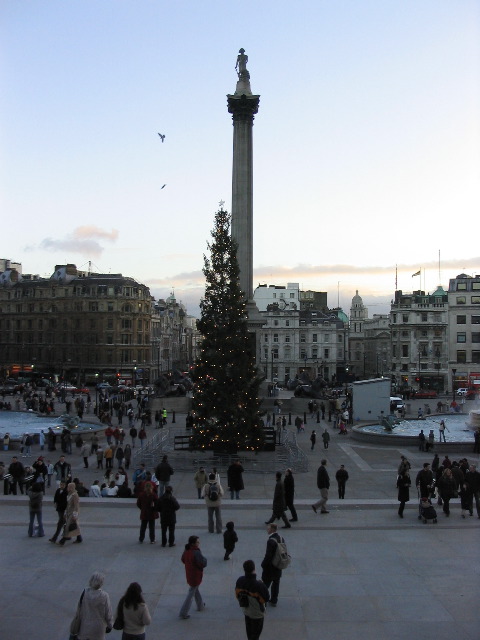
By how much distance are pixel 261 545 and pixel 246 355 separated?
16.3m

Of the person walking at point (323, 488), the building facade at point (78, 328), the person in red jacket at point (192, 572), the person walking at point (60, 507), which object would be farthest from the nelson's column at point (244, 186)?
the person in red jacket at point (192, 572)

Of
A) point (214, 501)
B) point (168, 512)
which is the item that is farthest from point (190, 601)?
point (214, 501)

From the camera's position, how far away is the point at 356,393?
157 feet

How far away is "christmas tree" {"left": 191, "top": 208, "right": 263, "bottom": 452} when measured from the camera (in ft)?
96.3

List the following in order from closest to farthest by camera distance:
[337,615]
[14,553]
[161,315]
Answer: [337,615] → [14,553] → [161,315]

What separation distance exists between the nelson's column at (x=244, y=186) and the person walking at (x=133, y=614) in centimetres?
5162

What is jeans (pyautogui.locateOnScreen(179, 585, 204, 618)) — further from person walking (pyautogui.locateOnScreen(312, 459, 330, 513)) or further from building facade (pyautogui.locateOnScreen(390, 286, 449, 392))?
building facade (pyautogui.locateOnScreen(390, 286, 449, 392))

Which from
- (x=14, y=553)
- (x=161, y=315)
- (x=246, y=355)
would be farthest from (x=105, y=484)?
(x=161, y=315)

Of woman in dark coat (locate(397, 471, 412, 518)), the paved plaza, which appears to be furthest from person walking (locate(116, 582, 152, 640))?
woman in dark coat (locate(397, 471, 412, 518))

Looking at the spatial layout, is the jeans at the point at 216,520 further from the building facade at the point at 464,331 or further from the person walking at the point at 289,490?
the building facade at the point at 464,331

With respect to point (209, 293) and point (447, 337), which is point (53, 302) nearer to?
point (447, 337)

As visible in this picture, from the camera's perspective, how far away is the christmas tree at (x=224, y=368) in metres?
29.3

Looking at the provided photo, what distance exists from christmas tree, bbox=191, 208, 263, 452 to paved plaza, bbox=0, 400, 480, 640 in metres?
10.2

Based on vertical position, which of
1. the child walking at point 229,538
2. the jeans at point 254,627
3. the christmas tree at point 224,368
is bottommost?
the jeans at point 254,627
